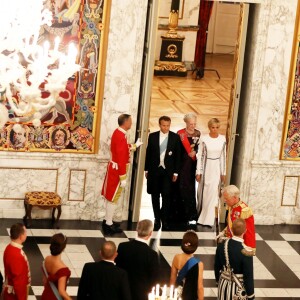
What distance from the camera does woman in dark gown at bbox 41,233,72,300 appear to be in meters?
8.16

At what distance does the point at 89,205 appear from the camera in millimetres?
12805

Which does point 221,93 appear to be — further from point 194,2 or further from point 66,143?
point 66,143

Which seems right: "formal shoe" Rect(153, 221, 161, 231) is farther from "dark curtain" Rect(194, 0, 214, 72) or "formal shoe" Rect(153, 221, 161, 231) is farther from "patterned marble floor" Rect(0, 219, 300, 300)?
"dark curtain" Rect(194, 0, 214, 72)

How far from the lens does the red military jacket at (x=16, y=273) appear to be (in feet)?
27.4

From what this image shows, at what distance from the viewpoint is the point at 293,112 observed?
13117mm

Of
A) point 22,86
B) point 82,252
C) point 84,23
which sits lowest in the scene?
point 82,252

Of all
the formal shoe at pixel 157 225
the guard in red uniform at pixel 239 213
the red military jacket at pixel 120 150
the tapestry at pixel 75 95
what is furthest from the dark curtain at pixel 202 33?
the guard in red uniform at pixel 239 213

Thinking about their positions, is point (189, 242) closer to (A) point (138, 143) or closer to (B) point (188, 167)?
(A) point (138, 143)

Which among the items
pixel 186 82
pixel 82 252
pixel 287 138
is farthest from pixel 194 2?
pixel 82 252

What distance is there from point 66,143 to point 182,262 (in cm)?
441

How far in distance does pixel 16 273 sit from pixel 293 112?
5.99m

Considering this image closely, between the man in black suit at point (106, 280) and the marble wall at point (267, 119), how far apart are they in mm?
5532

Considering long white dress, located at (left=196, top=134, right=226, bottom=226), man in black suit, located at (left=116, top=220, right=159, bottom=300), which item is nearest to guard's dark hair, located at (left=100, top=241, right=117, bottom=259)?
man in black suit, located at (left=116, top=220, right=159, bottom=300)

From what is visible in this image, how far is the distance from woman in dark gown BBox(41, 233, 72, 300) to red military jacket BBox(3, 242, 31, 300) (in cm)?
24
